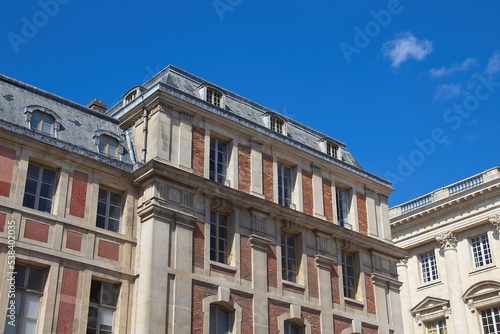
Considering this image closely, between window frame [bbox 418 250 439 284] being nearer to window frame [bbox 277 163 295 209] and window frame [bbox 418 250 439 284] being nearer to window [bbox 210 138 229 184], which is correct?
Answer: window frame [bbox 277 163 295 209]

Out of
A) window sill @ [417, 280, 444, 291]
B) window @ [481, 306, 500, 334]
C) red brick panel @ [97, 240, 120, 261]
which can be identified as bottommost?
red brick panel @ [97, 240, 120, 261]

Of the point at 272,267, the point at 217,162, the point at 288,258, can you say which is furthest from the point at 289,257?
the point at 217,162

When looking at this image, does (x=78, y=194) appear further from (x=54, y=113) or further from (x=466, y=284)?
(x=466, y=284)

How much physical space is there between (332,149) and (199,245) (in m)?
10.6

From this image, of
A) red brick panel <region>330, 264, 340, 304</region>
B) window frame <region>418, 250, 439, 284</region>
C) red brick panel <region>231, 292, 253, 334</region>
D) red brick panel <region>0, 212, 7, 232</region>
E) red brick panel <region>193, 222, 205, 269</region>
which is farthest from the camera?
window frame <region>418, 250, 439, 284</region>

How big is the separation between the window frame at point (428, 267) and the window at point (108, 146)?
23279 millimetres

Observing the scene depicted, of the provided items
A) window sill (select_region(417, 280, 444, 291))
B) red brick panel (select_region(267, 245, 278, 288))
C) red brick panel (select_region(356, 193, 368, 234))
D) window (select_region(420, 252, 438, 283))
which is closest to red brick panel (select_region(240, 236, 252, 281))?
red brick panel (select_region(267, 245, 278, 288))

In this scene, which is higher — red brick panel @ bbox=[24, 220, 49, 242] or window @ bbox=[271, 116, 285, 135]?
window @ bbox=[271, 116, 285, 135]

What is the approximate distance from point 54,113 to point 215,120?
629 cm

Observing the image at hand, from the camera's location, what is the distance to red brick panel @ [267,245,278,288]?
27.2m

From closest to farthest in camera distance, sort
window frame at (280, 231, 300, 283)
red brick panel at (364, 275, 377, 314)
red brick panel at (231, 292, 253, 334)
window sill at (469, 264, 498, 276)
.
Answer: red brick panel at (231, 292, 253, 334)
window frame at (280, 231, 300, 283)
red brick panel at (364, 275, 377, 314)
window sill at (469, 264, 498, 276)

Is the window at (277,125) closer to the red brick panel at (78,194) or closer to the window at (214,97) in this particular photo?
the window at (214,97)

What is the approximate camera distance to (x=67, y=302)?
22.3 metres

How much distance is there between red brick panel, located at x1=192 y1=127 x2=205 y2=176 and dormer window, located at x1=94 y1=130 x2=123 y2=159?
279 centimetres
